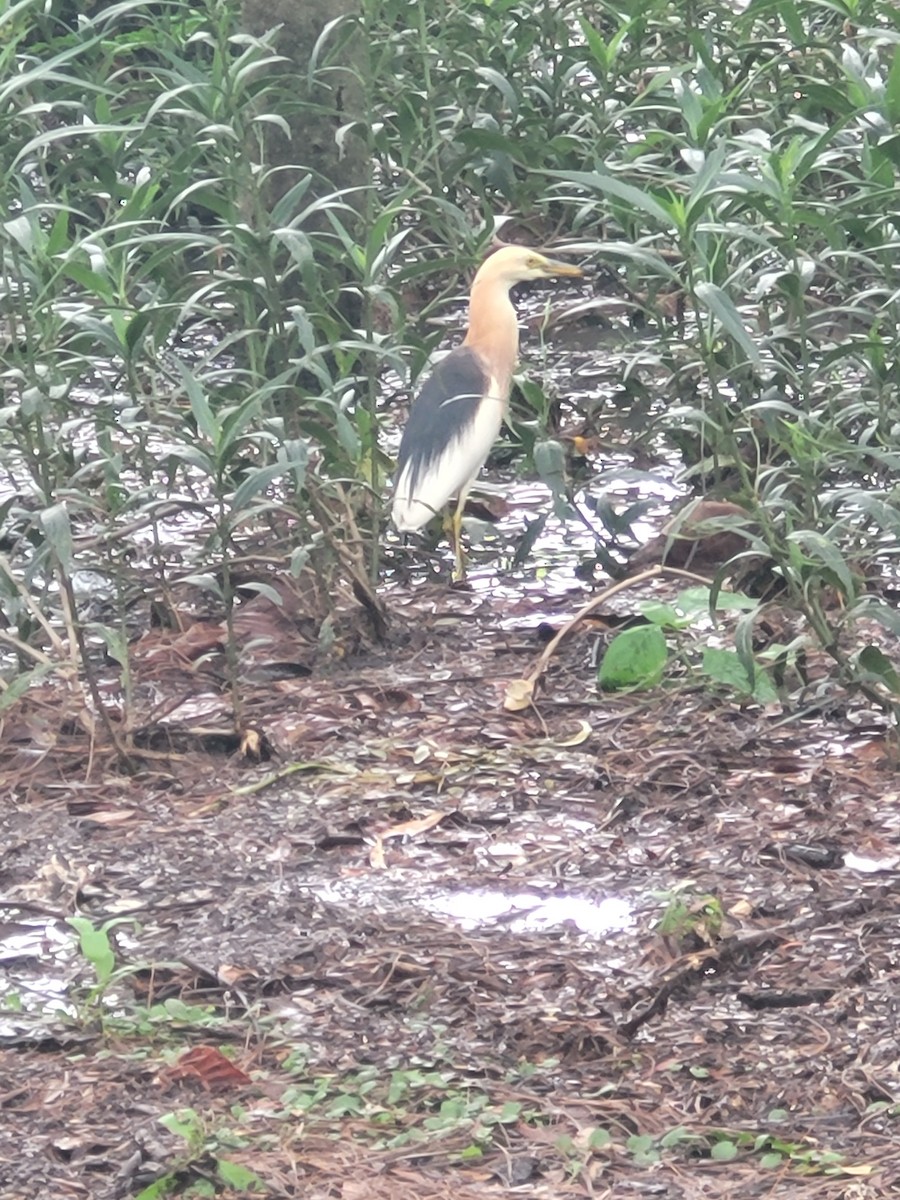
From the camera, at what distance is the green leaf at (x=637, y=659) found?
4.39 meters

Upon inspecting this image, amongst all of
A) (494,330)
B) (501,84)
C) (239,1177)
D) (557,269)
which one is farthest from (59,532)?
(501,84)

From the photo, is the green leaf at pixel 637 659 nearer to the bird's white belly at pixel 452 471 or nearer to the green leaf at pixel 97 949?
the bird's white belly at pixel 452 471

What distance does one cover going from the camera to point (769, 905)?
343 cm

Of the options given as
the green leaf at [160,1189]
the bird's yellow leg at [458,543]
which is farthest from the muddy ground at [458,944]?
the bird's yellow leg at [458,543]

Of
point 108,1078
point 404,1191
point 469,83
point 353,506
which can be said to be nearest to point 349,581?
point 353,506

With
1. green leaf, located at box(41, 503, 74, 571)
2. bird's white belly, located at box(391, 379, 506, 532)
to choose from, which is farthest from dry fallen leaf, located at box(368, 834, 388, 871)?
bird's white belly, located at box(391, 379, 506, 532)

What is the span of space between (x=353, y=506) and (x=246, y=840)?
47.1 inches

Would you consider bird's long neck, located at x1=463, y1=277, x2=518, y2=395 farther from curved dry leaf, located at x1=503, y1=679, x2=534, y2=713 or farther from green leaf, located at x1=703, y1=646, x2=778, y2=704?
green leaf, located at x1=703, y1=646, x2=778, y2=704

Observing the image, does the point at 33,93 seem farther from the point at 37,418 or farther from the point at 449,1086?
the point at 449,1086

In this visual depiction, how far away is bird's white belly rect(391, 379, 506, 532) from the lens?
502cm

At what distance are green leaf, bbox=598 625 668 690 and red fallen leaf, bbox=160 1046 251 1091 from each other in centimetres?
167

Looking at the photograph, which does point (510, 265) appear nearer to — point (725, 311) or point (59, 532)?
point (725, 311)

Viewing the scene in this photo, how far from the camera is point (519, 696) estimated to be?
A: 172 inches

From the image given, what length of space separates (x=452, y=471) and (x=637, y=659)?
0.99 m
